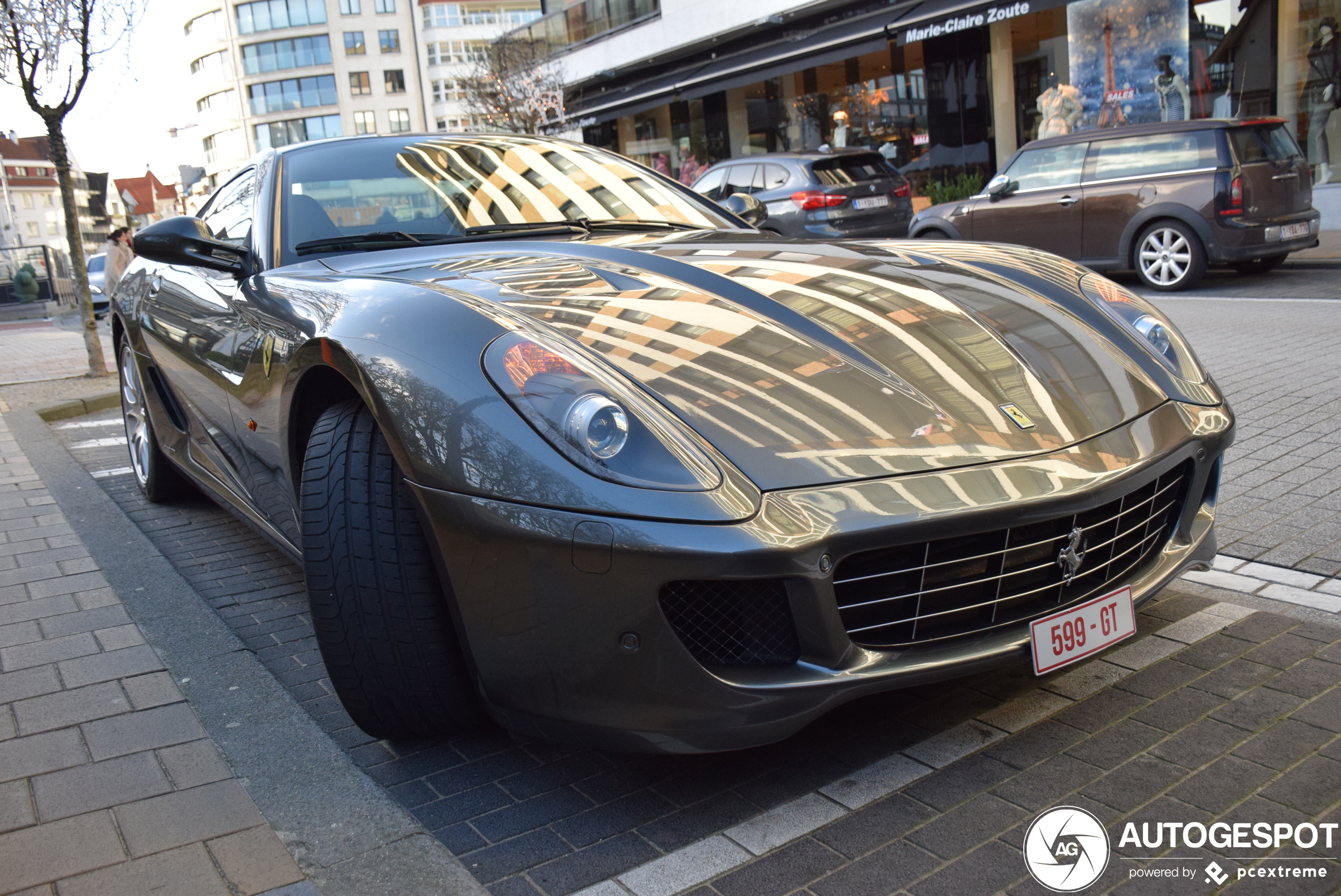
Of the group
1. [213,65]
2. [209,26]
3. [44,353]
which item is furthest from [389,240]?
[209,26]

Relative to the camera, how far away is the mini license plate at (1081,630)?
6.75 feet

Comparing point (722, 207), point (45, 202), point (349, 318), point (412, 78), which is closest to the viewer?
point (349, 318)

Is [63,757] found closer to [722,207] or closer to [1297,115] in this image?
[722,207]

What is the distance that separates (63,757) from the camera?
245 centimetres

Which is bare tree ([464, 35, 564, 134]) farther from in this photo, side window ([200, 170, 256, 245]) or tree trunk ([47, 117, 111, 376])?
side window ([200, 170, 256, 245])

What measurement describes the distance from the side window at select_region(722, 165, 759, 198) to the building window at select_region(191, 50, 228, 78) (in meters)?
78.0

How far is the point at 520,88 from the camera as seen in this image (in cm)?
2817

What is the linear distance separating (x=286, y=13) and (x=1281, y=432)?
85.3 m

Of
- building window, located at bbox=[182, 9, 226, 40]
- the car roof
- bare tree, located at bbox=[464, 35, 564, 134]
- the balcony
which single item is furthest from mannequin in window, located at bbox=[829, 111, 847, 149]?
building window, located at bbox=[182, 9, 226, 40]

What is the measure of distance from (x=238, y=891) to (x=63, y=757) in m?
0.83

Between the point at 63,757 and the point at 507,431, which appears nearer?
the point at 507,431

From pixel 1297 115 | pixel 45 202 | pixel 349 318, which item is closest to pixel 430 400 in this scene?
pixel 349 318

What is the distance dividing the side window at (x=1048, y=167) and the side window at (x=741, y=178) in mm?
3629

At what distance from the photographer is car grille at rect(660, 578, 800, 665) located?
6.24 feet
